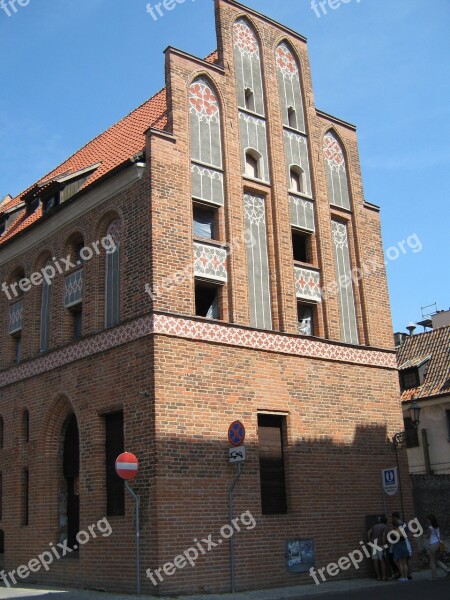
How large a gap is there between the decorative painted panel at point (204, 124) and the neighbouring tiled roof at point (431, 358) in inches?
670

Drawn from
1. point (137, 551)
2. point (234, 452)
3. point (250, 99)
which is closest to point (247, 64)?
point (250, 99)

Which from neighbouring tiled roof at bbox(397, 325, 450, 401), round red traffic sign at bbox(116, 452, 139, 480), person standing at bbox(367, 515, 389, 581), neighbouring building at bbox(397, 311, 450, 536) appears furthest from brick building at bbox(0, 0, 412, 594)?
neighbouring tiled roof at bbox(397, 325, 450, 401)

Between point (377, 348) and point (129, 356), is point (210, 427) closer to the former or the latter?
point (129, 356)

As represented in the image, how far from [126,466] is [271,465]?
4.13 metres

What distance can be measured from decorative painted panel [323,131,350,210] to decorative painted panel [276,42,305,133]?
1.18m

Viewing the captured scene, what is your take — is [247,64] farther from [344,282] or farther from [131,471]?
[131,471]

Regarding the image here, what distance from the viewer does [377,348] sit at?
19.7 metres

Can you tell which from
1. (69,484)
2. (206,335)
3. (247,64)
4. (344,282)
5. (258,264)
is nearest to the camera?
(206,335)

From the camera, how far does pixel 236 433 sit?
14852 millimetres

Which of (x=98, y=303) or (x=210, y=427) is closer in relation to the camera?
(x=210, y=427)

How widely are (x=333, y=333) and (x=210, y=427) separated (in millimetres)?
5021

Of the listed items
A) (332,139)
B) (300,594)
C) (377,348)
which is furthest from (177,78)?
(300,594)

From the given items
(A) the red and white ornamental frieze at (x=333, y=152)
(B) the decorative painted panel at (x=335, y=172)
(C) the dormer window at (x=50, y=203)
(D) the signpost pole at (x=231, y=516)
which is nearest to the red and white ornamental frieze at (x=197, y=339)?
(D) the signpost pole at (x=231, y=516)

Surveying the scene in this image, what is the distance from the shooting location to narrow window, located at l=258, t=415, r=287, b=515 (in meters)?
16.5
